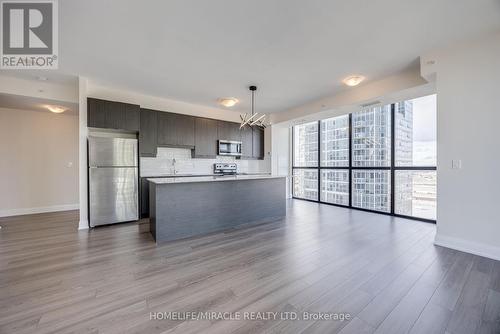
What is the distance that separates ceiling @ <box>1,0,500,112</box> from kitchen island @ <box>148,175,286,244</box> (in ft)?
6.18

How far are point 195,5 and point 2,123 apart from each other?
217 inches

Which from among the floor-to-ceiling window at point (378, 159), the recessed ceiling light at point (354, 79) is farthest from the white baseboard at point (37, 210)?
the recessed ceiling light at point (354, 79)

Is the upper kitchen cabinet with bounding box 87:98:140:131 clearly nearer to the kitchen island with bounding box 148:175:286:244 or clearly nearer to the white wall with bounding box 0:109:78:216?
the kitchen island with bounding box 148:175:286:244

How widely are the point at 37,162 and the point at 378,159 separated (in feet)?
26.5

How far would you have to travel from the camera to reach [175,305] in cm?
A: 168

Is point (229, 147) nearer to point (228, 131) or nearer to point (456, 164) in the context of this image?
point (228, 131)

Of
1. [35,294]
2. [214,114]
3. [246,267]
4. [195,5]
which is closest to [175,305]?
[246,267]

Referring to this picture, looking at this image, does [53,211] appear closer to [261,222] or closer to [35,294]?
[35,294]

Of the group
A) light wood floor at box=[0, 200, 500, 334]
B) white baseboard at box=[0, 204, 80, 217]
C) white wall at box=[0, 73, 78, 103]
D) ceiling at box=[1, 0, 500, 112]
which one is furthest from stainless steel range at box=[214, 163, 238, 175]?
white baseboard at box=[0, 204, 80, 217]

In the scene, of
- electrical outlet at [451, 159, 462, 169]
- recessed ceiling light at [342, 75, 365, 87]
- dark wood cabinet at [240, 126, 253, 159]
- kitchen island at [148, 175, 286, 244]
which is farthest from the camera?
dark wood cabinet at [240, 126, 253, 159]

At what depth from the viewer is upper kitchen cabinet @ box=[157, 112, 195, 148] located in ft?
15.8

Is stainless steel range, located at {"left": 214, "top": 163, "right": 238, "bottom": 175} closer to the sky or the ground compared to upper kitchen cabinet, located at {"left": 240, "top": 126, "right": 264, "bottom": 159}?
closer to the ground

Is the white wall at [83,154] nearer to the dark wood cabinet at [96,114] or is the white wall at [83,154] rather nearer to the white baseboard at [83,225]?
the white baseboard at [83,225]

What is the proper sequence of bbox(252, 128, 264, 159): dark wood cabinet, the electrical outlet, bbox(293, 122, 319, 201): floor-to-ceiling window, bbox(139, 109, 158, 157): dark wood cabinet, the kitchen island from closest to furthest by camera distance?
the electrical outlet < the kitchen island < bbox(139, 109, 158, 157): dark wood cabinet < bbox(293, 122, 319, 201): floor-to-ceiling window < bbox(252, 128, 264, 159): dark wood cabinet
